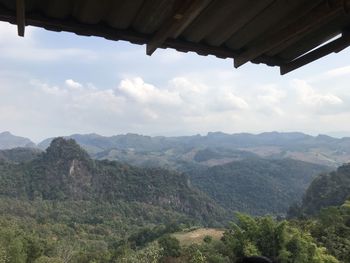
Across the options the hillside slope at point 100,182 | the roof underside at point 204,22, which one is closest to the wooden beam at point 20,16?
the roof underside at point 204,22

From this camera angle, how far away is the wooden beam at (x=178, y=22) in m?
1.99

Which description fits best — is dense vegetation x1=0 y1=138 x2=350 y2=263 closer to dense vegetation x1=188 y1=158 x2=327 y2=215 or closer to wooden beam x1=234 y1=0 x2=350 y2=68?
dense vegetation x1=188 y1=158 x2=327 y2=215

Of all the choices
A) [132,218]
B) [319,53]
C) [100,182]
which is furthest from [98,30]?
[100,182]

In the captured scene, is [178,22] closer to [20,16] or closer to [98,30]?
[98,30]

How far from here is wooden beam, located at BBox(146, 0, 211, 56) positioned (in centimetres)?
199

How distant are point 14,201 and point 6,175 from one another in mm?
17872

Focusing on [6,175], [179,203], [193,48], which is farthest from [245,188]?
[193,48]

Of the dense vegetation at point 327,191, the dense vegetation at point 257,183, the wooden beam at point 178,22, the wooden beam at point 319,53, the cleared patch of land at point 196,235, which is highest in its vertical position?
the wooden beam at point 178,22

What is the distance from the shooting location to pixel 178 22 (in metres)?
2.15

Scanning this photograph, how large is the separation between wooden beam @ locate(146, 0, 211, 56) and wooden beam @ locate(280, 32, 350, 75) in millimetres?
935

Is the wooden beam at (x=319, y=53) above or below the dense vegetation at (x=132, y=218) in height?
above

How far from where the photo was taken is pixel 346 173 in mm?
63562

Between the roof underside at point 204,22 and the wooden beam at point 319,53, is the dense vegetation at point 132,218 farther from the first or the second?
the roof underside at point 204,22

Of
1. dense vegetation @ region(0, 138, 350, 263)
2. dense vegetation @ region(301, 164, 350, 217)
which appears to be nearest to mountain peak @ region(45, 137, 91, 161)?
dense vegetation @ region(0, 138, 350, 263)
